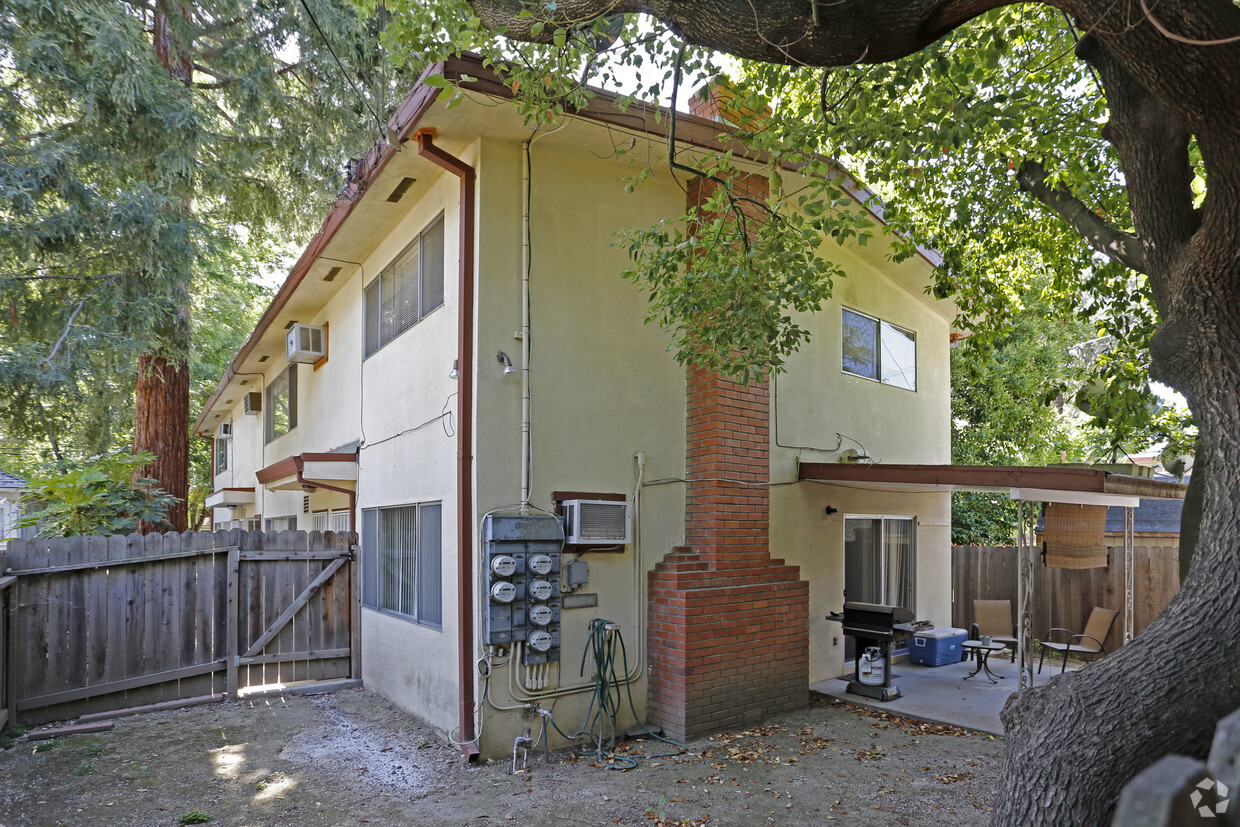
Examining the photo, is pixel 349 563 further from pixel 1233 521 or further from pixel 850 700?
pixel 1233 521

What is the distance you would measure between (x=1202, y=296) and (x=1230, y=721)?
3.34 m

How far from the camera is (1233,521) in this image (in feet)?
9.72

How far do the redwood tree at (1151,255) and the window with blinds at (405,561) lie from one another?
4650 millimetres

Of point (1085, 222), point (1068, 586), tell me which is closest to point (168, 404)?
point (1085, 222)

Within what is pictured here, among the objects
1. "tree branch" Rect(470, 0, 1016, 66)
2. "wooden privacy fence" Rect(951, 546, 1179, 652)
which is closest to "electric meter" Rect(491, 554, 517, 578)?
"tree branch" Rect(470, 0, 1016, 66)

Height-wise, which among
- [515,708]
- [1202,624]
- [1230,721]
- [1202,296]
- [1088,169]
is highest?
[1088,169]

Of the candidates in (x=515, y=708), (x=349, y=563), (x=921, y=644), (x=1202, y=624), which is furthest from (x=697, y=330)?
(x=921, y=644)

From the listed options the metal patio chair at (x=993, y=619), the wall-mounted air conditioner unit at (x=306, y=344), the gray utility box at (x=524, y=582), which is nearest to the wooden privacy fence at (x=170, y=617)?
the wall-mounted air conditioner unit at (x=306, y=344)

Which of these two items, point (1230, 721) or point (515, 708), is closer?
point (1230, 721)

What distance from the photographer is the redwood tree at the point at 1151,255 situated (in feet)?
8.75

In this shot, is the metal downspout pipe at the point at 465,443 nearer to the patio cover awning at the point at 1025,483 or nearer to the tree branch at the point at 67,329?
the patio cover awning at the point at 1025,483

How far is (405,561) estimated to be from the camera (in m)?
8.20

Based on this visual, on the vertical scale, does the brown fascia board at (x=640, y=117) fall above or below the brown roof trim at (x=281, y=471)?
above

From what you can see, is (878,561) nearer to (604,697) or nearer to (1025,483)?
(1025,483)
